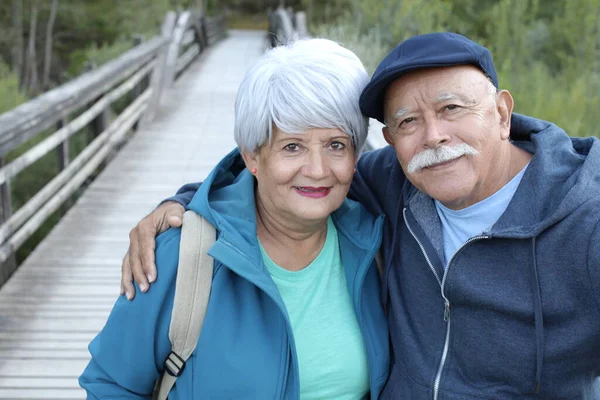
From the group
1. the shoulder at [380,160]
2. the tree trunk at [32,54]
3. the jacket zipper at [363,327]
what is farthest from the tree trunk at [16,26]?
the jacket zipper at [363,327]

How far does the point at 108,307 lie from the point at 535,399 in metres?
2.74

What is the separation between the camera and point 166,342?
1.84 metres

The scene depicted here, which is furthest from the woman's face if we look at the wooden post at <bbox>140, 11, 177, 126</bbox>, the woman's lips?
the wooden post at <bbox>140, 11, 177, 126</bbox>

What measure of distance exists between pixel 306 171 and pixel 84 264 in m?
3.04

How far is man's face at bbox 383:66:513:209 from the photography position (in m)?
1.86

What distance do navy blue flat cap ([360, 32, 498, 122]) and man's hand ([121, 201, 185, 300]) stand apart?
0.59m

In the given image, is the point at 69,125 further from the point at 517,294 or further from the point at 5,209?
the point at 517,294

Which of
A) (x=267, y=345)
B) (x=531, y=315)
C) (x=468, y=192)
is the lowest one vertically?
(x=267, y=345)

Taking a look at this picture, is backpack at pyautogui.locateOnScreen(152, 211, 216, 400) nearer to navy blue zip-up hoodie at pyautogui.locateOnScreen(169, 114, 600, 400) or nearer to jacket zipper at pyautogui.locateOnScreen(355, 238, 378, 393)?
jacket zipper at pyautogui.locateOnScreen(355, 238, 378, 393)

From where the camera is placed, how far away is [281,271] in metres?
2.05

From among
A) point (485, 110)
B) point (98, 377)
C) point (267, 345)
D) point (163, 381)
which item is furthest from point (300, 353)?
point (485, 110)

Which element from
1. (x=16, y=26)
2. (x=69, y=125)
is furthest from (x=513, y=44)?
(x=16, y=26)

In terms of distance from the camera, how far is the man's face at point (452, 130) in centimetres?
186

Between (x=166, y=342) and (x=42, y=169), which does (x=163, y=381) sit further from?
(x=42, y=169)
